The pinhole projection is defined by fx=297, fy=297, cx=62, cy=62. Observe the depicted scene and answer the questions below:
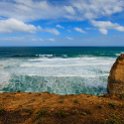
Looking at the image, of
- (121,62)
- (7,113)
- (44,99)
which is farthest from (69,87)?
(7,113)

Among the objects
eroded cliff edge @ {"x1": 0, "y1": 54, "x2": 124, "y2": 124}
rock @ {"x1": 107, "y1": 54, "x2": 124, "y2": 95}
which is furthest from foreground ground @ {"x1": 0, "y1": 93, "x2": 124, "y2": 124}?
rock @ {"x1": 107, "y1": 54, "x2": 124, "y2": 95}

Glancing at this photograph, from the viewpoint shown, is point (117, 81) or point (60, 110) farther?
→ point (117, 81)

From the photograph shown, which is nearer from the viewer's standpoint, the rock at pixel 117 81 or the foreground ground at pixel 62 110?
the foreground ground at pixel 62 110

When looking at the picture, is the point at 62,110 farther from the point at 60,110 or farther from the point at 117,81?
the point at 117,81

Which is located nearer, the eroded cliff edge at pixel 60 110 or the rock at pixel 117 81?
the eroded cliff edge at pixel 60 110

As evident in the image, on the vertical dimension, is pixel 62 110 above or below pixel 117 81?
below

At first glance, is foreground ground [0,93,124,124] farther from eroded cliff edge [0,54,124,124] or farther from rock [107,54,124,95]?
rock [107,54,124,95]

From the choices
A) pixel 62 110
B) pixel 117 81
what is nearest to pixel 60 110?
pixel 62 110

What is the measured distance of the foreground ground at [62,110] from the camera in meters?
8.45

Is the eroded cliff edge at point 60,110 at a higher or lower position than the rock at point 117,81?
lower

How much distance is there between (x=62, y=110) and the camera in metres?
9.01

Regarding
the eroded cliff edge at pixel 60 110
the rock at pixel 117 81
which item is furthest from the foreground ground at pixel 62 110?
the rock at pixel 117 81

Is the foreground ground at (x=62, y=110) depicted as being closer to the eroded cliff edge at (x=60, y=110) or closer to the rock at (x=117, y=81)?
the eroded cliff edge at (x=60, y=110)

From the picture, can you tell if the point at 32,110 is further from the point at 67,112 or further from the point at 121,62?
the point at 121,62
